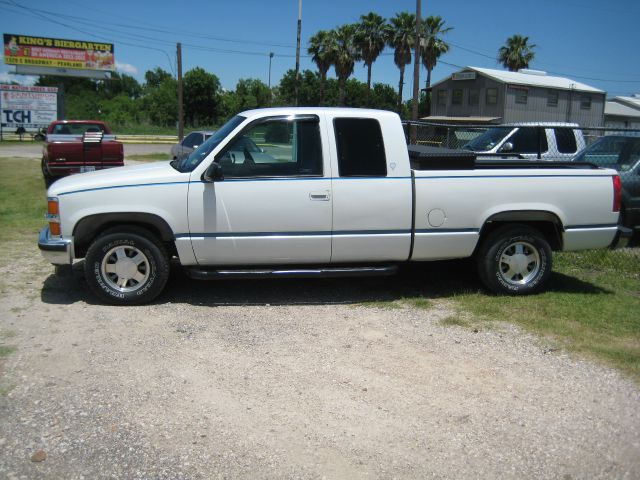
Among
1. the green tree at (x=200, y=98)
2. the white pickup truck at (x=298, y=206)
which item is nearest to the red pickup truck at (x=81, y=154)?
the white pickup truck at (x=298, y=206)

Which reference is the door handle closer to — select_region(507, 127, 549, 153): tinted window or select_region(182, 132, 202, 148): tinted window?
select_region(507, 127, 549, 153): tinted window

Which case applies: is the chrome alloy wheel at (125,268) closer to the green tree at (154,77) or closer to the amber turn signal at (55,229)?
the amber turn signal at (55,229)

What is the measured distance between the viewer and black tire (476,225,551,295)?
20.9 ft

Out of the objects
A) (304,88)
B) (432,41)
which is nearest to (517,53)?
(432,41)

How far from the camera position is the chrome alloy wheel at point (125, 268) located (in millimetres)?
5845

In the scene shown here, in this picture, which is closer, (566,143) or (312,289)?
(312,289)

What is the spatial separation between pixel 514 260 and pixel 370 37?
46208 millimetres

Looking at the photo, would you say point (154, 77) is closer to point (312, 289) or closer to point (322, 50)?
point (322, 50)

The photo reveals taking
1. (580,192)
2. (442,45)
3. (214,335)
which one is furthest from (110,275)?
(442,45)

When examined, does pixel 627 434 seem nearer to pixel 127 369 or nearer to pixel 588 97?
pixel 127 369

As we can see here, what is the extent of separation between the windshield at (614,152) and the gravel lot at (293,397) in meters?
5.71

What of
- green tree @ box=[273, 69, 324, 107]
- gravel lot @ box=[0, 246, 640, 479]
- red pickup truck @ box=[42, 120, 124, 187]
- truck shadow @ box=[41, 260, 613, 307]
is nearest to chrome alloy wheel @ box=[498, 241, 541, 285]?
truck shadow @ box=[41, 260, 613, 307]

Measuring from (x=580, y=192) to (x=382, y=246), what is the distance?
7.35 ft

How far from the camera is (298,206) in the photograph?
5816 millimetres
